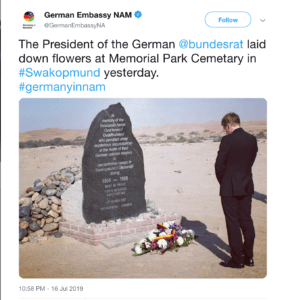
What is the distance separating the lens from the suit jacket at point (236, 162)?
4520 millimetres

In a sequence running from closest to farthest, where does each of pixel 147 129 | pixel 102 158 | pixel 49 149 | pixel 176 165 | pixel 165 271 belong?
1. pixel 165 271
2. pixel 102 158
3. pixel 176 165
4. pixel 49 149
5. pixel 147 129

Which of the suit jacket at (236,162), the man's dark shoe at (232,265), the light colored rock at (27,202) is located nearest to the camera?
the suit jacket at (236,162)

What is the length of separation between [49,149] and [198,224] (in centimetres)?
1544

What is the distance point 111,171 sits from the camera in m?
6.19

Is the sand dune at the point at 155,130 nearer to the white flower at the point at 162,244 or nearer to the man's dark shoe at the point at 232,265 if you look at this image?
the white flower at the point at 162,244

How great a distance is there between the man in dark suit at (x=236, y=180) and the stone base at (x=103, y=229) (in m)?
1.85

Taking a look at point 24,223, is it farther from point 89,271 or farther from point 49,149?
point 49,149

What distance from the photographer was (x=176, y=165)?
47.7 feet

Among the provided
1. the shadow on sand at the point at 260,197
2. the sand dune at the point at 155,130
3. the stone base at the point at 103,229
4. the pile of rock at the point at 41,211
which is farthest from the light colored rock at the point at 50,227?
the sand dune at the point at 155,130

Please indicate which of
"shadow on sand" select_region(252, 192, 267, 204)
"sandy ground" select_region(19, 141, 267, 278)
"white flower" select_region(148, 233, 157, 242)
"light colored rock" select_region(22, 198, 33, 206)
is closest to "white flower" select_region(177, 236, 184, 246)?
"sandy ground" select_region(19, 141, 267, 278)

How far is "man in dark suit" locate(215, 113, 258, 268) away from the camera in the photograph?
14.9 feet

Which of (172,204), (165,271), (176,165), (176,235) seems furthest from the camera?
(176,165)

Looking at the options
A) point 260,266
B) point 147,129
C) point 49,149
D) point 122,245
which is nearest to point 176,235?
point 122,245

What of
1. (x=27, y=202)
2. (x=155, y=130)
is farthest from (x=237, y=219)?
(x=155, y=130)
